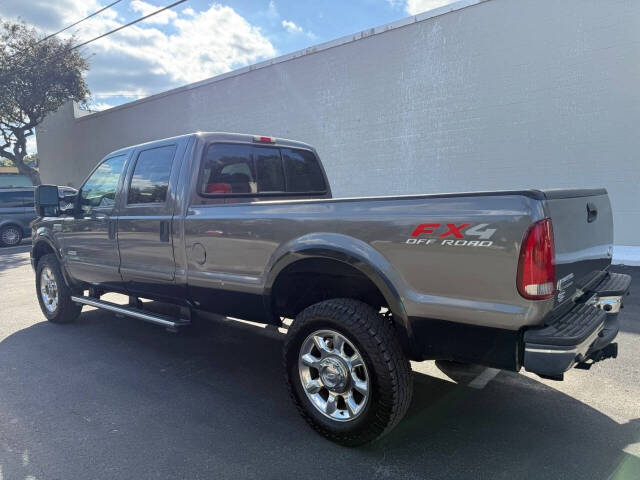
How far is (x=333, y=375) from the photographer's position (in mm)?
2896

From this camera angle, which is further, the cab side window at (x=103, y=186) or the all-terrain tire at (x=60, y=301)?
the all-terrain tire at (x=60, y=301)

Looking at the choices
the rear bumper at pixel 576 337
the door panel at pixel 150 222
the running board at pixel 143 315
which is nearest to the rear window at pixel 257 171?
the door panel at pixel 150 222

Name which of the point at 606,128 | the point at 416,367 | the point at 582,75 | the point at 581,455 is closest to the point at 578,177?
the point at 606,128

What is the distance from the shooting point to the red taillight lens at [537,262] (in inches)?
86.6

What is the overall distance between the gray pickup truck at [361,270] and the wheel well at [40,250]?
5.60 feet

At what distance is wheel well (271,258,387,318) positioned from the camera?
9.93ft

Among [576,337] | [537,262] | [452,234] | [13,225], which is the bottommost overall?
[13,225]

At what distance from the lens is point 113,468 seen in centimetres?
269

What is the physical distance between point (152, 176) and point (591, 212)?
3.49m

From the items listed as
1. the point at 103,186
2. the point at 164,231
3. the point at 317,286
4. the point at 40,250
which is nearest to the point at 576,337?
the point at 317,286

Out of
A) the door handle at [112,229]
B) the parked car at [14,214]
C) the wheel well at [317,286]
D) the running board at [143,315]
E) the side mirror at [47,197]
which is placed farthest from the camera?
the parked car at [14,214]

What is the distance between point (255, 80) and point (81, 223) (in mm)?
11925

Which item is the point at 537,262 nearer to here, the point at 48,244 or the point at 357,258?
the point at 357,258

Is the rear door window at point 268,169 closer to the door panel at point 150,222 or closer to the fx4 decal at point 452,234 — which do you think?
the door panel at point 150,222
